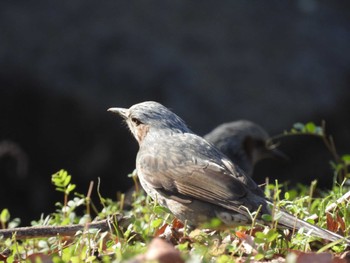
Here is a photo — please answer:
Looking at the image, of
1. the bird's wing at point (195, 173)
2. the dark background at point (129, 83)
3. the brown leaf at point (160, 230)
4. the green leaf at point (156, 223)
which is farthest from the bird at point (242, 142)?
the green leaf at point (156, 223)

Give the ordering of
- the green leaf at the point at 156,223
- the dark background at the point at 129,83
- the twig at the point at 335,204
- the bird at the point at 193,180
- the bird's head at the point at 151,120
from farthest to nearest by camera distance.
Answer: the dark background at the point at 129,83 < the bird's head at the point at 151,120 < the bird at the point at 193,180 < the twig at the point at 335,204 < the green leaf at the point at 156,223

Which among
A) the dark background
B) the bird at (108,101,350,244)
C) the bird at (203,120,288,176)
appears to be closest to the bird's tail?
the bird at (108,101,350,244)

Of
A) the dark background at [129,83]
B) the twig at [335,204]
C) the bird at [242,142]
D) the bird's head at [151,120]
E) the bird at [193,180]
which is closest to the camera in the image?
the twig at [335,204]

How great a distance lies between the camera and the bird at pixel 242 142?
9.81m

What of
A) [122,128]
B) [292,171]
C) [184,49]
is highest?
[184,49]

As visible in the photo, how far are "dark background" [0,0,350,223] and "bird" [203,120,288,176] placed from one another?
1.13 meters

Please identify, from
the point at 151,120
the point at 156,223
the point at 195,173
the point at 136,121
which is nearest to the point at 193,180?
the point at 195,173

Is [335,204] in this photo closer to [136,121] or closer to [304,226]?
[304,226]

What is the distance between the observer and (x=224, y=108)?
37.5 feet

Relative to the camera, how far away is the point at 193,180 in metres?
6.21

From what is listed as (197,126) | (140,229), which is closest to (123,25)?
(197,126)

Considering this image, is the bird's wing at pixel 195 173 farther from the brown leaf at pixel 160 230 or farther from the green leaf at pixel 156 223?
the green leaf at pixel 156 223

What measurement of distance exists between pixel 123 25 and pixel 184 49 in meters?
0.86

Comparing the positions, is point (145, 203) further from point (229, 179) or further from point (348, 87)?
point (348, 87)
